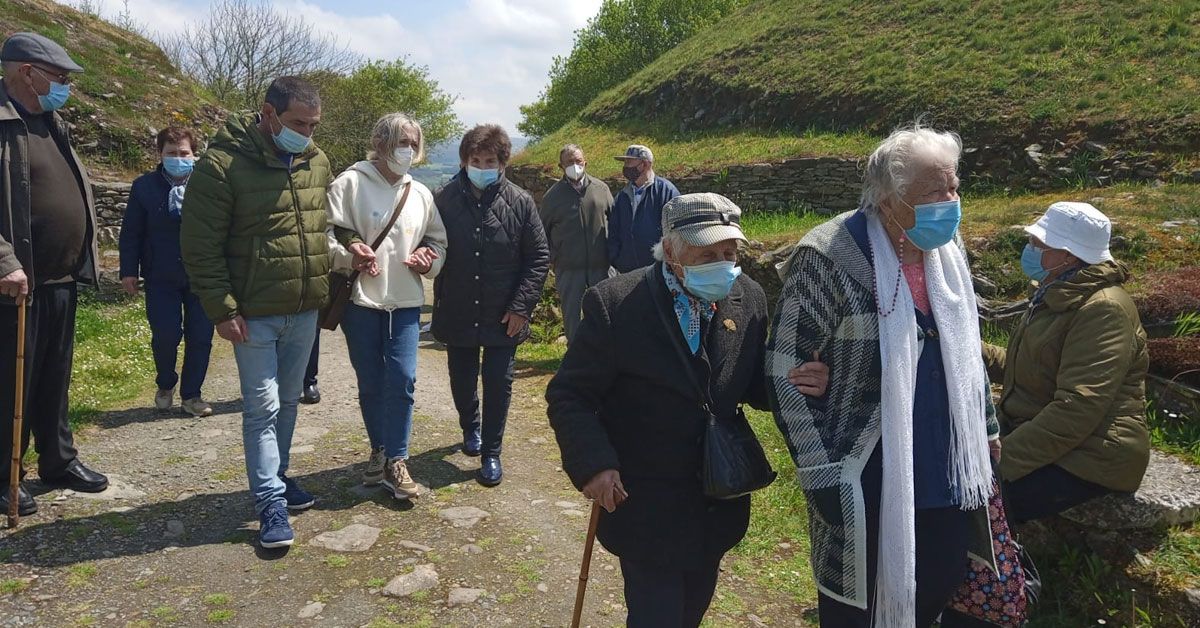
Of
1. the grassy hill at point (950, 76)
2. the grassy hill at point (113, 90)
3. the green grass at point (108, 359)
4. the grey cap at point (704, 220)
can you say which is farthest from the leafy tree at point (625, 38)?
the grey cap at point (704, 220)

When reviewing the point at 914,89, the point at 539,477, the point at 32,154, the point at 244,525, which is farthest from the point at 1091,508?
the point at 914,89

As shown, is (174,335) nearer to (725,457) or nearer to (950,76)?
(725,457)

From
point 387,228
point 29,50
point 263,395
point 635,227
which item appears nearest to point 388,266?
point 387,228

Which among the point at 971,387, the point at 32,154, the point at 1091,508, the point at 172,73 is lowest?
the point at 1091,508

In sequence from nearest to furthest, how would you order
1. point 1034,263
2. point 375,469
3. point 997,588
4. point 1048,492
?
1. point 997,588
2. point 1048,492
3. point 1034,263
4. point 375,469

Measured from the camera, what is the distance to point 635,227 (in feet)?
23.4

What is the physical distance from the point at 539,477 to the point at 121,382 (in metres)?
3.98

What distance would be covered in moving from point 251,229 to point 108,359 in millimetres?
4672

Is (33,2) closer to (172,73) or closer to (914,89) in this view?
(172,73)

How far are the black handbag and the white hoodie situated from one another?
2.23 metres

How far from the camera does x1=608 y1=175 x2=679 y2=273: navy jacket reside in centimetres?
709

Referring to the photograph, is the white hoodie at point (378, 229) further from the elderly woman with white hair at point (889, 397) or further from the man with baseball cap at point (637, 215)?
the man with baseball cap at point (637, 215)

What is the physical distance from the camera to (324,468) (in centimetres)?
502

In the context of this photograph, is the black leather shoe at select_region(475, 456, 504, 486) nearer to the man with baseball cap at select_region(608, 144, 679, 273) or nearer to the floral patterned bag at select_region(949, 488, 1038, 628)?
the man with baseball cap at select_region(608, 144, 679, 273)
